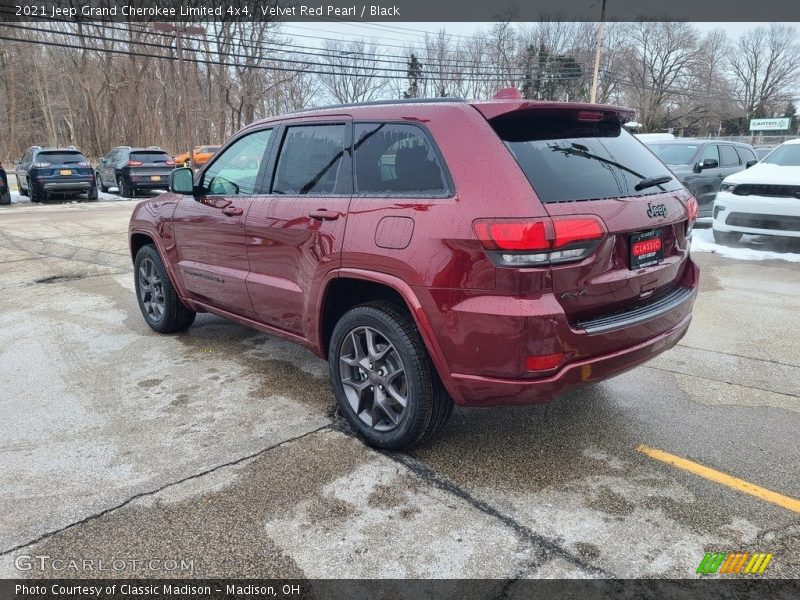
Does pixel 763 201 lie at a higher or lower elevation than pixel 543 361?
higher

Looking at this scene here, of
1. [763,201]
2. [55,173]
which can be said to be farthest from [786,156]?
[55,173]

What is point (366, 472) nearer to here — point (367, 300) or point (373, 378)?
point (373, 378)

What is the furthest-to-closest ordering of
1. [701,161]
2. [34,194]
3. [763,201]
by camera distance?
1. [34,194]
2. [701,161]
3. [763,201]

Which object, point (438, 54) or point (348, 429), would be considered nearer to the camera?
point (348, 429)

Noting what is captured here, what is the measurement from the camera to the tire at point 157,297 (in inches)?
196

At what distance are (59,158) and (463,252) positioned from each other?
18788 millimetres

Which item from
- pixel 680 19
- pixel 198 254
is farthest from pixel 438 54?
pixel 198 254

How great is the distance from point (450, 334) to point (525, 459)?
2.92ft

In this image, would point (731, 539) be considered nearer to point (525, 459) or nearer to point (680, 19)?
point (525, 459)

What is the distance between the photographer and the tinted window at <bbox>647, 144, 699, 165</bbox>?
35.5 feet

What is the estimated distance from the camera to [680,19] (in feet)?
188

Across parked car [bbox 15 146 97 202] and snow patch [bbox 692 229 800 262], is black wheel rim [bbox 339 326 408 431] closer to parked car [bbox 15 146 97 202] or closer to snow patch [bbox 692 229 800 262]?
snow patch [bbox 692 229 800 262]

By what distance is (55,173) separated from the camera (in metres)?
17.3

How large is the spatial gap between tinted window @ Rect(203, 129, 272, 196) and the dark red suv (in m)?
0.18
